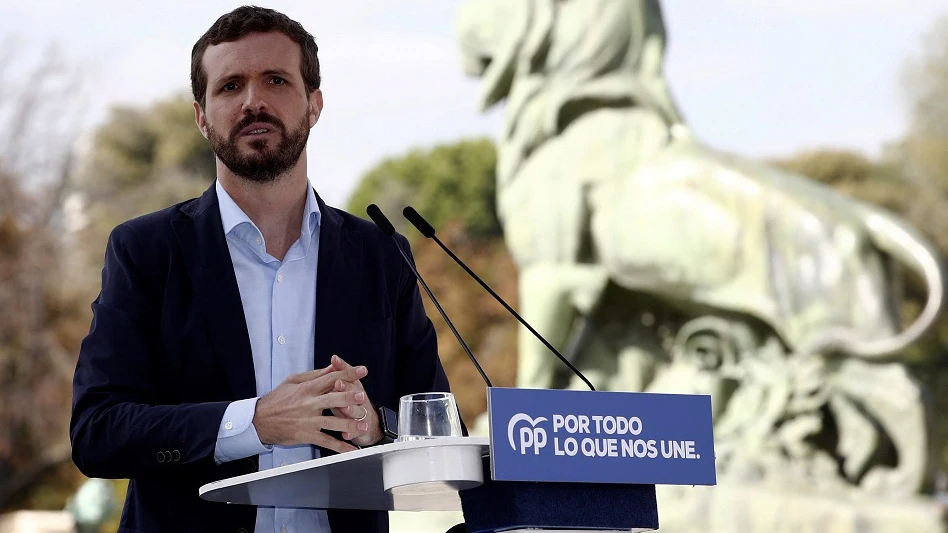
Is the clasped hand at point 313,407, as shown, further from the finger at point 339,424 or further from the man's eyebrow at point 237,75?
the man's eyebrow at point 237,75

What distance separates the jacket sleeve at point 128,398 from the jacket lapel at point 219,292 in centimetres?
5

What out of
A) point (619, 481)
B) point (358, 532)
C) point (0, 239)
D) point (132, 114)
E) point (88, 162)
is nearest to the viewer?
point (619, 481)

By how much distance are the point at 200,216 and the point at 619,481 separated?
729 millimetres

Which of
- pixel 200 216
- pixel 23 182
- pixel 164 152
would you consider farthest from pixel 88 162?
pixel 200 216

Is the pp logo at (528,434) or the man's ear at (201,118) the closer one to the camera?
the pp logo at (528,434)

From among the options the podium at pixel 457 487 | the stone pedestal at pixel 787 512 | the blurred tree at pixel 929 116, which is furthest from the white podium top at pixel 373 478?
the blurred tree at pixel 929 116

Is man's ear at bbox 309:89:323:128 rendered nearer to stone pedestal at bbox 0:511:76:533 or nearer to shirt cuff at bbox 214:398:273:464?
shirt cuff at bbox 214:398:273:464

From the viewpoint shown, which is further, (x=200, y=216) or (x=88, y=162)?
(x=88, y=162)

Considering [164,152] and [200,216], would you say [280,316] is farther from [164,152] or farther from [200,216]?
[164,152]

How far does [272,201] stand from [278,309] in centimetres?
16

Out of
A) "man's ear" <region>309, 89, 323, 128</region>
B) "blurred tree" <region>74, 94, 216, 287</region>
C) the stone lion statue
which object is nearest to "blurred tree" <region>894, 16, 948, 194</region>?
"blurred tree" <region>74, 94, 216, 287</region>

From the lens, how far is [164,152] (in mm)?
20234

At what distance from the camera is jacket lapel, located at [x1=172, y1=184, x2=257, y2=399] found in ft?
5.94

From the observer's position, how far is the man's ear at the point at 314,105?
2014 mm
